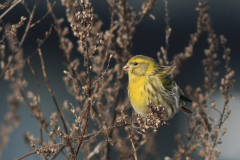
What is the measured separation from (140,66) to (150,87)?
0.27 m

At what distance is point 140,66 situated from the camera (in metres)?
3.55

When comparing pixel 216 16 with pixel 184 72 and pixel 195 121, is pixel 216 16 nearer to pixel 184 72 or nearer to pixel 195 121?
pixel 184 72

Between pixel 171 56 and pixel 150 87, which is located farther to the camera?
pixel 171 56

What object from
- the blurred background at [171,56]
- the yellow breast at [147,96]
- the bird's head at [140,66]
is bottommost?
the blurred background at [171,56]

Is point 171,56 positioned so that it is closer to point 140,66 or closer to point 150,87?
point 140,66

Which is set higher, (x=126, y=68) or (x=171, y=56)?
(x=126, y=68)

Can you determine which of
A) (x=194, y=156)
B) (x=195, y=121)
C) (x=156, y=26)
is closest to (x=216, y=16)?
(x=156, y=26)

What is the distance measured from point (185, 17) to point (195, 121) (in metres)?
4.04

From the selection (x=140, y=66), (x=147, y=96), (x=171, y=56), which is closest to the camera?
(x=147, y=96)

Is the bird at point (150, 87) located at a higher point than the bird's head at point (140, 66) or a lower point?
lower

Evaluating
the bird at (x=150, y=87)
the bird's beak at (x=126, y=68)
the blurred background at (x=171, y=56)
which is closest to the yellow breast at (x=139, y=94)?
the bird at (x=150, y=87)

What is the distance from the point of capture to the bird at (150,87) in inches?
132

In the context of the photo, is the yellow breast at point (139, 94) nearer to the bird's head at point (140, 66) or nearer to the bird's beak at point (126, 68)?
the bird's head at point (140, 66)

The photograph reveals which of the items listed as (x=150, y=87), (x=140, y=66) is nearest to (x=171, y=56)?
(x=140, y=66)
